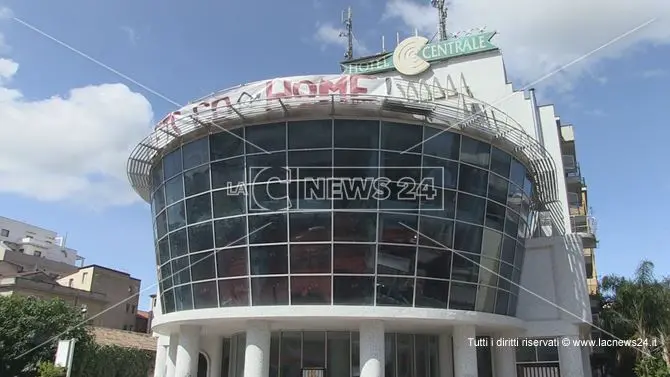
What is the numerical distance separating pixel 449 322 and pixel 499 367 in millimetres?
6472

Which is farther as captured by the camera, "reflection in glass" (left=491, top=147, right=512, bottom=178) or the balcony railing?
the balcony railing

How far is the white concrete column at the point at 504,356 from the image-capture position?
2967 centimetres

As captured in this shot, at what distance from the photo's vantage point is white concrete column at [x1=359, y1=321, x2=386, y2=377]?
2392cm

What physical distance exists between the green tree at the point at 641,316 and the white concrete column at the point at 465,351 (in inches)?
566

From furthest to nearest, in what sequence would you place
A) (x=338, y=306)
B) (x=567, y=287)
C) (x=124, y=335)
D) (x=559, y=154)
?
(x=124, y=335) → (x=559, y=154) → (x=567, y=287) → (x=338, y=306)

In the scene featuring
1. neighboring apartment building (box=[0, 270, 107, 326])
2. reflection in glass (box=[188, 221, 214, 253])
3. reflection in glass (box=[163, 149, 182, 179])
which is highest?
reflection in glass (box=[163, 149, 182, 179])

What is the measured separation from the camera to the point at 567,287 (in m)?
30.8

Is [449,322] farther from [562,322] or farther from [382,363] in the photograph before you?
[562,322]

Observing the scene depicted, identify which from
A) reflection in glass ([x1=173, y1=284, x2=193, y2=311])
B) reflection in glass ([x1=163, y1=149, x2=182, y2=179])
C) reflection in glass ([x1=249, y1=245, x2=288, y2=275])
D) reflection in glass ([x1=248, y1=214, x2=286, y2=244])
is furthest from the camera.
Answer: reflection in glass ([x1=163, y1=149, x2=182, y2=179])

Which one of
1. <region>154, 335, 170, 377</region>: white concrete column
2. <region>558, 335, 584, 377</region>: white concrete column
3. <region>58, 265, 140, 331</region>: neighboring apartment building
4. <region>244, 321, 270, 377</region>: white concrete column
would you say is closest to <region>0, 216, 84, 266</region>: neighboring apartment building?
<region>58, 265, 140, 331</region>: neighboring apartment building

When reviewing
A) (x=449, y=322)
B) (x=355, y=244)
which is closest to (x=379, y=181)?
(x=355, y=244)

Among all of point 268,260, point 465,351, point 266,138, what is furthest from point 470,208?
point 266,138

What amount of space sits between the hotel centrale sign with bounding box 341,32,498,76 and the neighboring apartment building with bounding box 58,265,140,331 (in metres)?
46.0

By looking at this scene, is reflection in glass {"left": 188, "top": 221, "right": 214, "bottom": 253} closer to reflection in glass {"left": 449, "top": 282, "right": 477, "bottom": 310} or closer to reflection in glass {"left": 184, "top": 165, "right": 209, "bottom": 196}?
reflection in glass {"left": 184, "top": 165, "right": 209, "bottom": 196}
